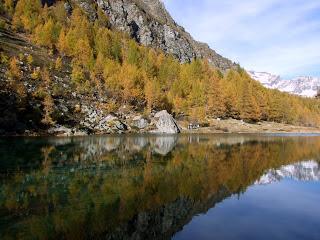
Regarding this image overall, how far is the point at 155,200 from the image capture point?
24.1m

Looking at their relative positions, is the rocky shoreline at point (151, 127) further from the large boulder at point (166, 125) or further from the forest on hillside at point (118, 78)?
the forest on hillside at point (118, 78)

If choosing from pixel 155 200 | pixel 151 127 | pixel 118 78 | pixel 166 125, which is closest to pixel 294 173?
pixel 155 200

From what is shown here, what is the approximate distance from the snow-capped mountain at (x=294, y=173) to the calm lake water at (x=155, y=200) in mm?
118

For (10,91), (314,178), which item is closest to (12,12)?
(10,91)

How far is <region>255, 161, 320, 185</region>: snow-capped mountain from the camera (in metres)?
35.6

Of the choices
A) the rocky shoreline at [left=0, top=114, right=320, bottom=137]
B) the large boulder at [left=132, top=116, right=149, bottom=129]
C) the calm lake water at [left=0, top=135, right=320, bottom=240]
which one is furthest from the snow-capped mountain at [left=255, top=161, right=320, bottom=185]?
the large boulder at [left=132, top=116, right=149, bottom=129]

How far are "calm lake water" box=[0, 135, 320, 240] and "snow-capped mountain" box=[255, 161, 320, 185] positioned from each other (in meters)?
0.12

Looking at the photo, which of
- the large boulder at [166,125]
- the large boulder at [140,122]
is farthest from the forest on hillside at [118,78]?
the large boulder at [166,125]

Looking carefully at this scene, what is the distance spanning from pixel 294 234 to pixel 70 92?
403 feet

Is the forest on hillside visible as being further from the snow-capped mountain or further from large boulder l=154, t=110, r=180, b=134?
the snow-capped mountain

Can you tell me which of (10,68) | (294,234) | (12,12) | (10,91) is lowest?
(294,234)

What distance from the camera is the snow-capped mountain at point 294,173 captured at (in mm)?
35594

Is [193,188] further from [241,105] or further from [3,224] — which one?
[241,105]

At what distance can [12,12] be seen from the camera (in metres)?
Result: 195
